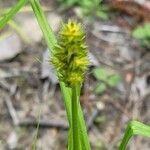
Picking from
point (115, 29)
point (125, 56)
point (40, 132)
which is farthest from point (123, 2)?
Result: point (40, 132)

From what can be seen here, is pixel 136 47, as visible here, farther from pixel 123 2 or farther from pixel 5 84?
pixel 5 84

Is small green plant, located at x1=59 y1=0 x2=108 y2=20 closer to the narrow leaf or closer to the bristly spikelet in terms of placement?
the narrow leaf

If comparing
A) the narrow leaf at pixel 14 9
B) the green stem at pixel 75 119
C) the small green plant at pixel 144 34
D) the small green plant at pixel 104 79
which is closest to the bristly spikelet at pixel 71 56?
the green stem at pixel 75 119

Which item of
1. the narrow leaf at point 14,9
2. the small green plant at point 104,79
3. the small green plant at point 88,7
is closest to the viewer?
the narrow leaf at point 14,9

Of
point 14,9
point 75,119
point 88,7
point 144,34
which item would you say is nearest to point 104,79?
point 144,34

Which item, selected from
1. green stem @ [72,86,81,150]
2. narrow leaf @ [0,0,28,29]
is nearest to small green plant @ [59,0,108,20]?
narrow leaf @ [0,0,28,29]

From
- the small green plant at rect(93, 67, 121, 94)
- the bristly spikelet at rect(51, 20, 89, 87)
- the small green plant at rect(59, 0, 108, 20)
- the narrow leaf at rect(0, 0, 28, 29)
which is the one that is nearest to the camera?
the bristly spikelet at rect(51, 20, 89, 87)

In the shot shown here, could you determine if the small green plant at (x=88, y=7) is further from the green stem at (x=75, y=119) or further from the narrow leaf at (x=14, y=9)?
the green stem at (x=75, y=119)
